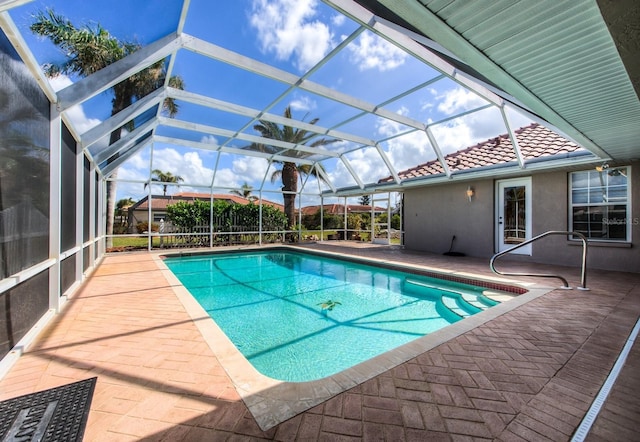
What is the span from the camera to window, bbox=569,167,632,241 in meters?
6.73

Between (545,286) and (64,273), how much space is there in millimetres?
7955

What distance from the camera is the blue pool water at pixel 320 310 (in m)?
3.53

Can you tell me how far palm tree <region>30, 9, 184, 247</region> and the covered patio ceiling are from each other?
0.30 feet

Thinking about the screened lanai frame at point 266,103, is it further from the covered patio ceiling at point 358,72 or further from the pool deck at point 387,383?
the pool deck at point 387,383

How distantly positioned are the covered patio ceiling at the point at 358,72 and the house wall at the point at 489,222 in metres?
0.99

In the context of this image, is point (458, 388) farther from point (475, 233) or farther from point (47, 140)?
point (475, 233)

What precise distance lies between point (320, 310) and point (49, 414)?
381 centimetres

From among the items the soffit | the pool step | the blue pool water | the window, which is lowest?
the blue pool water

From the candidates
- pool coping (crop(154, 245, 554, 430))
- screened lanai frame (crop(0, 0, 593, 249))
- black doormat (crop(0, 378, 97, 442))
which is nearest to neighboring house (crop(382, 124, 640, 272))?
screened lanai frame (crop(0, 0, 593, 249))

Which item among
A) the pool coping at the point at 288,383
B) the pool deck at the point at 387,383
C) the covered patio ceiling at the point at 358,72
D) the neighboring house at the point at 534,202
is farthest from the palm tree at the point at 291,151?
the pool deck at the point at 387,383

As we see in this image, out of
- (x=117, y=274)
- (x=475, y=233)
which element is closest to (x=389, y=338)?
(x=117, y=274)

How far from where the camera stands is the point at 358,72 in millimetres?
5828

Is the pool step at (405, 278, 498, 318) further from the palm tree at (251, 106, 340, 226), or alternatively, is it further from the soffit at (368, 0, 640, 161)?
the palm tree at (251, 106, 340, 226)

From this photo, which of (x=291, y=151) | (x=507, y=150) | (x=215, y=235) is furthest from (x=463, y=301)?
(x=215, y=235)
